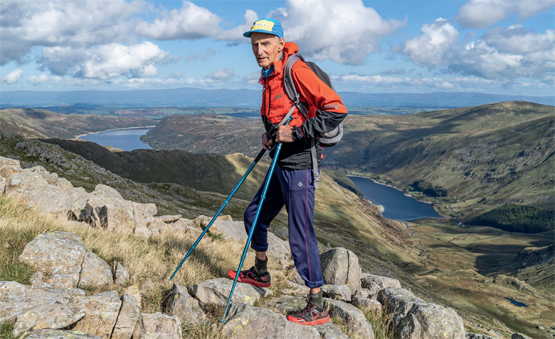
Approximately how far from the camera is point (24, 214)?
27.5 ft

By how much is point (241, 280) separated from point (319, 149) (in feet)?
12.3

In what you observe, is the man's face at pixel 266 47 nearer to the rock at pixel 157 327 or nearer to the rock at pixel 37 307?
the rock at pixel 157 327

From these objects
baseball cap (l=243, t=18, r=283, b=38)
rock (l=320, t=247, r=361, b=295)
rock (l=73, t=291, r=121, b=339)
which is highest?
baseball cap (l=243, t=18, r=283, b=38)

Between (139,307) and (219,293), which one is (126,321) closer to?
(139,307)

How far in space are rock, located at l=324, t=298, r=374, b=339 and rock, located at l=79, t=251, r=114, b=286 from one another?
464 centimetres

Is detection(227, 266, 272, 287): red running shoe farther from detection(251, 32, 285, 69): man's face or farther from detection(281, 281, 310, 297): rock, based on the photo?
detection(251, 32, 285, 69): man's face

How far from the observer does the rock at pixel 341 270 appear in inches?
428

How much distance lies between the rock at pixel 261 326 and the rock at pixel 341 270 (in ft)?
16.0

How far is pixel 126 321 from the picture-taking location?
17.1 ft

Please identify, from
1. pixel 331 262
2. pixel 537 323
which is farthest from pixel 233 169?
pixel 331 262

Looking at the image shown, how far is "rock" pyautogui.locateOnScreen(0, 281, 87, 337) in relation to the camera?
14.4ft

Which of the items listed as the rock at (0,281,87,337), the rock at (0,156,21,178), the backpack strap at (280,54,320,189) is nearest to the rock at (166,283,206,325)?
the rock at (0,281,87,337)

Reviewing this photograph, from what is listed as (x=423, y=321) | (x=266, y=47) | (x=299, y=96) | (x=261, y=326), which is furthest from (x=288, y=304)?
(x=266, y=47)

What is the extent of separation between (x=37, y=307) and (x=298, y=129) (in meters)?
4.91
